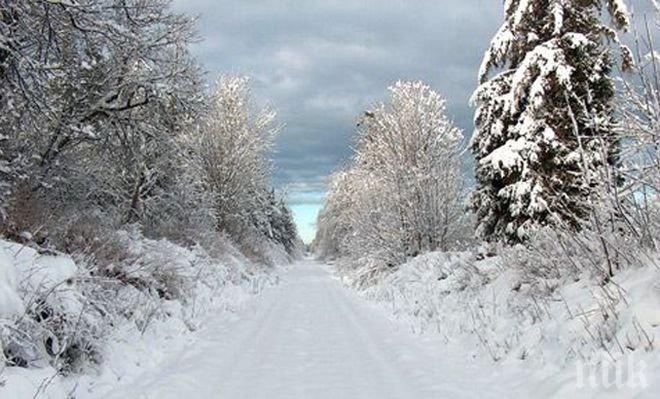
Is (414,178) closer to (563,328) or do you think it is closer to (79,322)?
(563,328)

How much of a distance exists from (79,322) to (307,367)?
2.89 metres

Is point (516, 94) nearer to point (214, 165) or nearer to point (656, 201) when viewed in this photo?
point (656, 201)

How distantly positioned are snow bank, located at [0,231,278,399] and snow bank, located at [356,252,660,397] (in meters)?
4.59

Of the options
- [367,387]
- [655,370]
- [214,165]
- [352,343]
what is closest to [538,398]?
[655,370]

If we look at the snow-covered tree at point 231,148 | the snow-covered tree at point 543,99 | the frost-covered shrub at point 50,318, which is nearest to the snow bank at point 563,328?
the snow-covered tree at point 543,99

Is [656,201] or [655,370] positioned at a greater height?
[656,201]

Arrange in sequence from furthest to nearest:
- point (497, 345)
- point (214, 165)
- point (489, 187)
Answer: point (214, 165) → point (489, 187) → point (497, 345)

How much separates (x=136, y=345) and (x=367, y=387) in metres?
3.49

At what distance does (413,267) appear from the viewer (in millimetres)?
18812

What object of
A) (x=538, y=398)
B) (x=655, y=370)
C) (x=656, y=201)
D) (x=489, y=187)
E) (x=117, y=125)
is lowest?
(x=538, y=398)

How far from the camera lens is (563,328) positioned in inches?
267

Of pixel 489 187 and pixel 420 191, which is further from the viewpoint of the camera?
pixel 420 191

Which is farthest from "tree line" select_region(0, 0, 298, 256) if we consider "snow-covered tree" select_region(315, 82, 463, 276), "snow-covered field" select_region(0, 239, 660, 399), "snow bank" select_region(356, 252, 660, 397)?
"snow-covered tree" select_region(315, 82, 463, 276)

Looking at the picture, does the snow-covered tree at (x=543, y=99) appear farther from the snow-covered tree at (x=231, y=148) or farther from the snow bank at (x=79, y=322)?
the snow-covered tree at (x=231, y=148)
